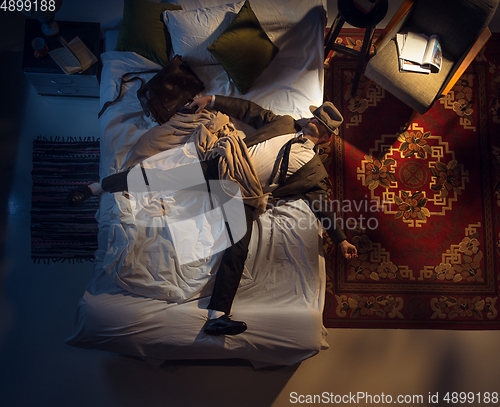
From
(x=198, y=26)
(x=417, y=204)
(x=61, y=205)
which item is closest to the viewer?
(x=198, y=26)

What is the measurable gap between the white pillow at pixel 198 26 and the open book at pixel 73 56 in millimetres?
665

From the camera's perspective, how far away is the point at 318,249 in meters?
2.13

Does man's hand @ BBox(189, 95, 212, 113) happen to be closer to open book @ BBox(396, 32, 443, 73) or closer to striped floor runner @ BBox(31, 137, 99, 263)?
striped floor runner @ BBox(31, 137, 99, 263)

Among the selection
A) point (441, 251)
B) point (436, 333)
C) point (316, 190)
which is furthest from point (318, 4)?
point (436, 333)

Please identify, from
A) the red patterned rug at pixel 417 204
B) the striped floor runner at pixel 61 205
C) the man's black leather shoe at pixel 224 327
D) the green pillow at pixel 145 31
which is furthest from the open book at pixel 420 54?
the striped floor runner at pixel 61 205

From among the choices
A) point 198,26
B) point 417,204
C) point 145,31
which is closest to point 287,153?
point 198,26

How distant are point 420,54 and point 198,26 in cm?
162

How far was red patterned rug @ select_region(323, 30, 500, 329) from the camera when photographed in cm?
251

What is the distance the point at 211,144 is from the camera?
2164mm

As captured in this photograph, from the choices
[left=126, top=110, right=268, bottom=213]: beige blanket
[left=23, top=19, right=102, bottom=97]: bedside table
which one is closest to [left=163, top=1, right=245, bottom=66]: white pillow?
[left=126, top=110, right=268, bottom=213]: beige blanket

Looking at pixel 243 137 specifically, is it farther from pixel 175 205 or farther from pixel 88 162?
pixel 88 162

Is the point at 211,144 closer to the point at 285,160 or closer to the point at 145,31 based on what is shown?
the point at 285,160

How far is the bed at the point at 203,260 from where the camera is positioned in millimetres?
1927

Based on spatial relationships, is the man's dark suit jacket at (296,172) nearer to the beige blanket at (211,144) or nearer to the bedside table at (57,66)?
the beige blanket at (211,144)
